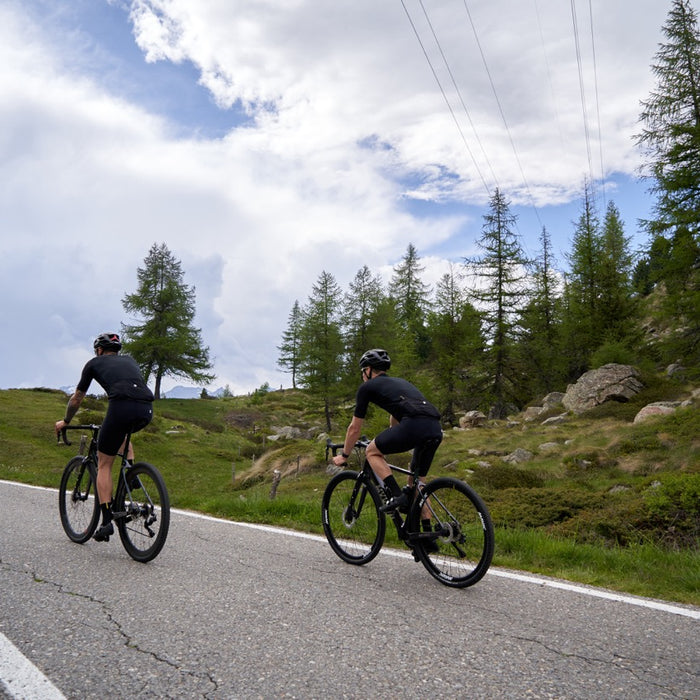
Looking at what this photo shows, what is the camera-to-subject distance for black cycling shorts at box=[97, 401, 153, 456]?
5562 millimetres

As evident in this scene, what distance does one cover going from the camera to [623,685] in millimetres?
2830

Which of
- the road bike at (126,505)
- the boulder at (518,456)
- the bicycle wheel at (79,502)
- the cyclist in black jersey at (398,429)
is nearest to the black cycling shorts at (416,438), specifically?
the cyclist in black jersey at (398,429)

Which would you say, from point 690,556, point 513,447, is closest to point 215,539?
point 690,556

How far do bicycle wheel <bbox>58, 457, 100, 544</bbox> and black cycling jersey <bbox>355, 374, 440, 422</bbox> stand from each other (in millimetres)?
3271

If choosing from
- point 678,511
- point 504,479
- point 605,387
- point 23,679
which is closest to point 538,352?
point 605,387

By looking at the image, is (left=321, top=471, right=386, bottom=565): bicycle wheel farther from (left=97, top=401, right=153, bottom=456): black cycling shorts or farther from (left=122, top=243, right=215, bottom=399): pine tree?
(left=122, top=243, right=215, bottom=399): pine tree

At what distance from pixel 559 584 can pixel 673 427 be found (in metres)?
16.4

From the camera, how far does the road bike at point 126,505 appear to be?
5.16 meters

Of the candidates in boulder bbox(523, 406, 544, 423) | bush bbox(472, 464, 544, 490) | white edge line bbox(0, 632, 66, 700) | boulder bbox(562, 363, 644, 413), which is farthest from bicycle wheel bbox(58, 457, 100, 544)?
boulder bbox(523, 406, 544, 423)

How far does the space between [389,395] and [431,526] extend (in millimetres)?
1295

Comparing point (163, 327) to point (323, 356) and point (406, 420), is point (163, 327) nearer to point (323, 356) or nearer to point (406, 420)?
point (323, 356)

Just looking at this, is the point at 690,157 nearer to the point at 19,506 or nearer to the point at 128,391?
the point at 128,391

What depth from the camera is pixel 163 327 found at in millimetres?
54312

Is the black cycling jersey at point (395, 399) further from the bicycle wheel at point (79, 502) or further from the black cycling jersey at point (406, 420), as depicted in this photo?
the bicycle wheel at point (79, 502)
